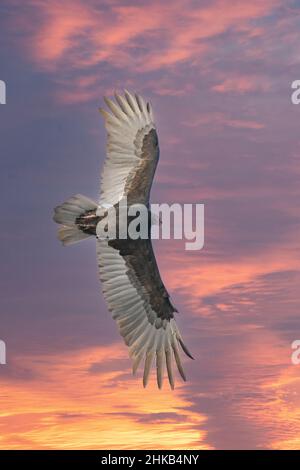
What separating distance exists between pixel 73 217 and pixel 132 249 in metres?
1.52

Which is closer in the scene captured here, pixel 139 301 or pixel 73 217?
pixel 73 217

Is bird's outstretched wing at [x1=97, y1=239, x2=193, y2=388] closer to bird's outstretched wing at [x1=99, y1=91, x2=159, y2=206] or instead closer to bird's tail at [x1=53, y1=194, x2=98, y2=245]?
bird's tail at [x1=53, y1=194, x2=98, y2=245]

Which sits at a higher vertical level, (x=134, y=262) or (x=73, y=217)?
(x=73, y=217)

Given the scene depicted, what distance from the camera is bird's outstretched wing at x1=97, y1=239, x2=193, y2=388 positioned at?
45.4ft

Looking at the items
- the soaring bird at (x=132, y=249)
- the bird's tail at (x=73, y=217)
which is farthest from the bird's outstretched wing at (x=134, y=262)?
the bird's tail at (x=73, y=217)

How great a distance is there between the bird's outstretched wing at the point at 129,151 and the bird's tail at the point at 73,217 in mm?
374

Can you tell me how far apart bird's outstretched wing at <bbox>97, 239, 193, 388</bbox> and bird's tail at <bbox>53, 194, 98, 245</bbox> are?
598 mm

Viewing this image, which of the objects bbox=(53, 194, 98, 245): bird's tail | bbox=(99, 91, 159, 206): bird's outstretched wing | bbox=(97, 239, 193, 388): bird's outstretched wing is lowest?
bbox=(97, 239, 193, 388): bird's outstretched wing

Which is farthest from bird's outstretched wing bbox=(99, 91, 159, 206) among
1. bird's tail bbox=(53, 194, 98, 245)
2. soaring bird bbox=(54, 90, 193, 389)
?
bird's tail bbox=(53, 194, 98, 245)

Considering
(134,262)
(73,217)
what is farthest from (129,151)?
(134,262)

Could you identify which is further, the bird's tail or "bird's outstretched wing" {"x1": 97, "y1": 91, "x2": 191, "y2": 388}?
"bird's outstretched wing" {"x1": 97, "y1": 91, "x2": 191, "y2": 388}

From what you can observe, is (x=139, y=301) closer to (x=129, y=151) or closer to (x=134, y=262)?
(x=134, y=262)

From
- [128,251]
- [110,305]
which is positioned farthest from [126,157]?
[110,305]

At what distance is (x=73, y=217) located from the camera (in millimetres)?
13266
